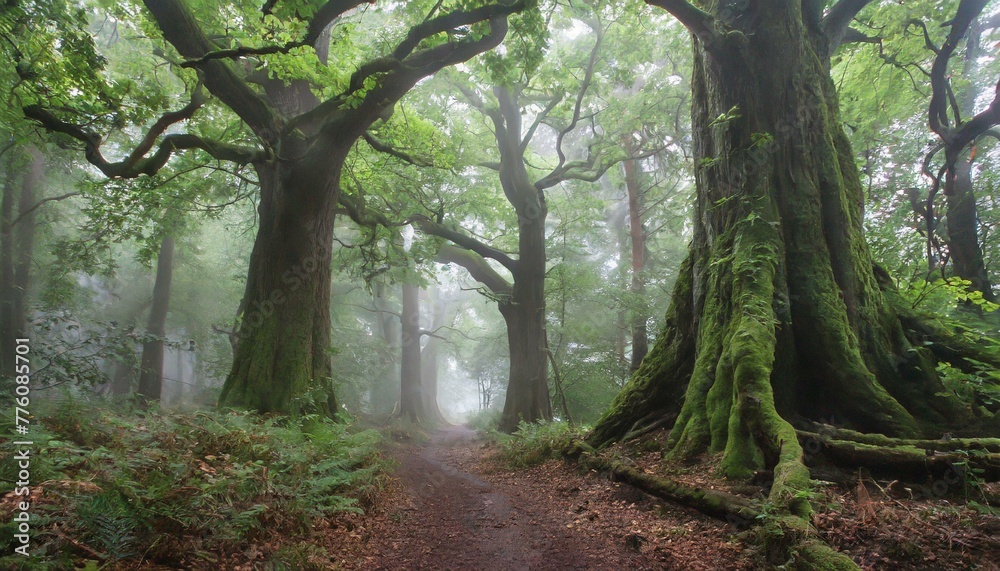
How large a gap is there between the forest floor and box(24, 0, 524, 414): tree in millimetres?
3212

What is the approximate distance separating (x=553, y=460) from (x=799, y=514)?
4461 millimetres

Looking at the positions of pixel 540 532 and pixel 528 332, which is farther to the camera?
pixel 528 332

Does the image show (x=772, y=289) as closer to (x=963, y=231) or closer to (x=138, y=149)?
(x=963, y=231)

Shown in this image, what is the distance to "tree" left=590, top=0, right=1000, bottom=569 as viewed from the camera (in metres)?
4.60

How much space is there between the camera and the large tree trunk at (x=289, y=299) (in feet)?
23.2

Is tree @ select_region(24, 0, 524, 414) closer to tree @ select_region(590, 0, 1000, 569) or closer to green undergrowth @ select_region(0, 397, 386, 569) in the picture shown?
green undergrowth @ select_region(0, 397, 386, 569)

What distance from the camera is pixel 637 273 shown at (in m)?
14.9

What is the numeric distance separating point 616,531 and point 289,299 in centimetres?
620

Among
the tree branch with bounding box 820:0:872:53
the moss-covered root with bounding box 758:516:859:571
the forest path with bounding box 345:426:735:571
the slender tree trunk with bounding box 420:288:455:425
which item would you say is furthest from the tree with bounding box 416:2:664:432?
the slender tree trunk with bounding box 420:288:455:425

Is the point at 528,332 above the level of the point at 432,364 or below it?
above

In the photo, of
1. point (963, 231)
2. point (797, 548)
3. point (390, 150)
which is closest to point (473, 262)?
point (390, 150)

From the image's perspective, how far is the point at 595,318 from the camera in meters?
19.8

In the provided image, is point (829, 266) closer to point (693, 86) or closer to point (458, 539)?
point (693, 86)

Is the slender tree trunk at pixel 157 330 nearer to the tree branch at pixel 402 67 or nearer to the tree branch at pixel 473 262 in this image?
the tree branch at pixel 473 262
